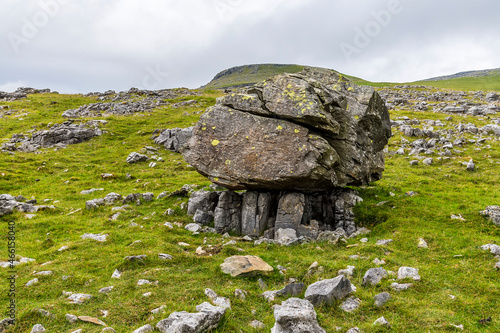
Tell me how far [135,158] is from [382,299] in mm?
30330

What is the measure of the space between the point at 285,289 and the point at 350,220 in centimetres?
983

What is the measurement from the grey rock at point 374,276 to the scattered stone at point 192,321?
530 cm

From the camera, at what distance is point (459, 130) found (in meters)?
37.8

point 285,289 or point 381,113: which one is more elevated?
point 381,113

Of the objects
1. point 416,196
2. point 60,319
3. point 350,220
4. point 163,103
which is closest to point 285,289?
point 60,319

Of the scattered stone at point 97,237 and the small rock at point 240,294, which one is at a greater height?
the scattered stone at point 97,237

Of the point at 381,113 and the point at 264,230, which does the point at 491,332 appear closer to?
the point at 264,230

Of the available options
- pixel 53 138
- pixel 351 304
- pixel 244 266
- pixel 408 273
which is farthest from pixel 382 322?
pixel 53 138

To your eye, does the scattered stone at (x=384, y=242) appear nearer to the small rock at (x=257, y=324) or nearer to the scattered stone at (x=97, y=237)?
the small rock at (x=257, y=324)

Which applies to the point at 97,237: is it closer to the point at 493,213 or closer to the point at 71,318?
the point at 71,318

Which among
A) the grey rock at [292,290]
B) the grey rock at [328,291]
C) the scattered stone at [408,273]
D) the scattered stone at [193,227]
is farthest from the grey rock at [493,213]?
the scattered stone at [193,227]

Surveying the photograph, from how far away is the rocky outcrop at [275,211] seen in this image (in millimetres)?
17531

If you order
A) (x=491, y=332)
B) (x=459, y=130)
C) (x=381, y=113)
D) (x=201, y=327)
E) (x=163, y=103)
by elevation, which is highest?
(x=163, y=103)

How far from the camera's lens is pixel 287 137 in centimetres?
1705
